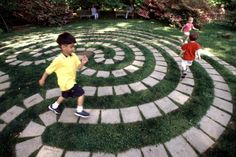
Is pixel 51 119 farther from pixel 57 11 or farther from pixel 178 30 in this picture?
pixel 57 11

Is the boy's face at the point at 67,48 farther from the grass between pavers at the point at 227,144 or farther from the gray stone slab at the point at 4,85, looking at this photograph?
the grass between pavers at the point at 227,144

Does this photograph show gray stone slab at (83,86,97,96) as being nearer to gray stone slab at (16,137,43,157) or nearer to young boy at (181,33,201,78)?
gray stone slab at (16,137,43,157)

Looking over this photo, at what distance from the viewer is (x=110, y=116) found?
136 inches

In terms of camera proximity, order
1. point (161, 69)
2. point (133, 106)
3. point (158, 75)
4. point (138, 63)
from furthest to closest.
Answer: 1. point (138, 63)
2. point (161, 69)
3. point (158, 75)
4. point (133, 106)

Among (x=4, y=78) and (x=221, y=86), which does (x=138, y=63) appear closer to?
(x=221, y=86)

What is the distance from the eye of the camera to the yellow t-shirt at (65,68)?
10.5 feet

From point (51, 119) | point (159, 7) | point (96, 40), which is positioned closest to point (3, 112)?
point (51, 119)

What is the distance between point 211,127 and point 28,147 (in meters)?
2.67

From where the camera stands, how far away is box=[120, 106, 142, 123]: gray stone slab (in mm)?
3404

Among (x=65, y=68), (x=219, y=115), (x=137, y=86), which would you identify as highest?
(x=65, y=68)

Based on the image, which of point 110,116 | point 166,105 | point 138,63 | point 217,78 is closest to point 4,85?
point 110,116

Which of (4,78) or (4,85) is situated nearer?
(4,85)

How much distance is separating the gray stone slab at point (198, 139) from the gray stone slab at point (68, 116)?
1.72 metres

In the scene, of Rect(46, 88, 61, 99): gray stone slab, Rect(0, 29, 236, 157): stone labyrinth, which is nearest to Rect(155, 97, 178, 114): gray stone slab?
Rect(0, 29, 236, 157): stone labyrinth
